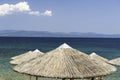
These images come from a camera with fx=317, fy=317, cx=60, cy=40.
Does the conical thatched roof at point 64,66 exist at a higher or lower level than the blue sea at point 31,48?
higher

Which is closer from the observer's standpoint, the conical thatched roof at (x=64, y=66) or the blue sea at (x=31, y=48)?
the conical thatched roof at (x=64, y=66)

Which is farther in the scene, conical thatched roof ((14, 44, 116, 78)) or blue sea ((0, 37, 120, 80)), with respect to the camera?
blue sea ((0, 37, 120, 80))

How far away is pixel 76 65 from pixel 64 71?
0.43 m

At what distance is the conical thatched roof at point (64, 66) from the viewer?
8586 millimetres

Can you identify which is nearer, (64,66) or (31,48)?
(64,66)

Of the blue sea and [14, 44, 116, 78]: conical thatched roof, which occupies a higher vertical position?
[14, 44, 116, 78]: conical thatched roof

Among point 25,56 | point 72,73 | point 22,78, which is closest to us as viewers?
point 72,73

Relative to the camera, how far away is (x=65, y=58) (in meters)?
9.04

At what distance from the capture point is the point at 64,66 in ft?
28.8

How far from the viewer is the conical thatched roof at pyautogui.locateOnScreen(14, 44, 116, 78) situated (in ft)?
28.2

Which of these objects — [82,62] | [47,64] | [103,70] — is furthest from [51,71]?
[103,70]

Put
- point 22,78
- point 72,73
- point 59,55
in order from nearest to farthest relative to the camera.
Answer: point 72,73
point 59,55
point 22,78

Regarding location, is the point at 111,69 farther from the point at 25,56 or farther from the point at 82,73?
the point at 25,56

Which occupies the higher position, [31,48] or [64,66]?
[64,66]
